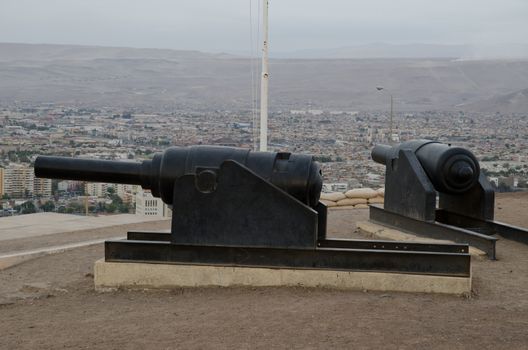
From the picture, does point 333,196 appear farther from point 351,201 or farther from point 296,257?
point 296,257

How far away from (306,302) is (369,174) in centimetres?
1588

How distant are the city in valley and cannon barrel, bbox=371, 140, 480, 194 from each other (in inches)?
155

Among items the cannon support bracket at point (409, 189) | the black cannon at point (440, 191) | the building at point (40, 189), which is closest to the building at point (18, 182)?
the building at point (40, 189)

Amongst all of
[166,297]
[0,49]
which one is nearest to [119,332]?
[166,297]

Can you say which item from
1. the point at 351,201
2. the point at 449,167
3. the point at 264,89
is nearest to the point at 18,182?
the point at 264,89

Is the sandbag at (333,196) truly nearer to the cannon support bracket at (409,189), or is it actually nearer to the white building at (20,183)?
the cannon support bracket at (409,189)

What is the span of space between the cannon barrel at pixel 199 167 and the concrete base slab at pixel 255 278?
2.29 ft

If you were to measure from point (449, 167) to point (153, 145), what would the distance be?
1813 cm

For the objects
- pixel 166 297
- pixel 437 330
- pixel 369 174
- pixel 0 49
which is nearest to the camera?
pixel 437 330

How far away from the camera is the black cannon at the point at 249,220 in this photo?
746 centimetres

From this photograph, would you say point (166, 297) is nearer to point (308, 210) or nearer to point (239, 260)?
point (239, 260)

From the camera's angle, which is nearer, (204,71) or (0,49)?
(204,71)

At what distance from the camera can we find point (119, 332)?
6.17 m

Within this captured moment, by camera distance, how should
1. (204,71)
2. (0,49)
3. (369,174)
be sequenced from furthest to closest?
1. (0,49)
2. (204,71)
3. (369,174)
